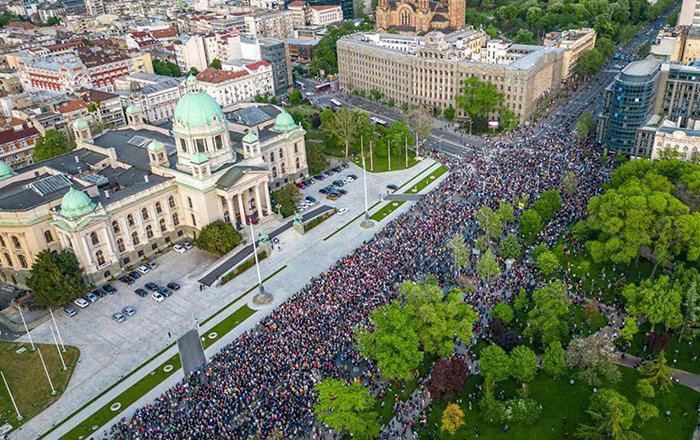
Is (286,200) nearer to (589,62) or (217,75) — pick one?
(217,75)

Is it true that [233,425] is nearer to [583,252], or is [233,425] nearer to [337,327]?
[337,327]

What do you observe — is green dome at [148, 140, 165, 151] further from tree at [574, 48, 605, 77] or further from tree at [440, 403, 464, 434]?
tree at [574, 48, 605, 77]

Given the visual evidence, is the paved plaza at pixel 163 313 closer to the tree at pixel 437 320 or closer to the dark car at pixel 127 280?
the dark car at pixel 127 280

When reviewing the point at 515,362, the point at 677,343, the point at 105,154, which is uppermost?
the point at 105,154

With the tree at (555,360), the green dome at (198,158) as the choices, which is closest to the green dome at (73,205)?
the green dome at (198,158)

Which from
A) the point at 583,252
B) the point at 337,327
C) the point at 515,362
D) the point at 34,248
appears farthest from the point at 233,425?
the point at 583,252
